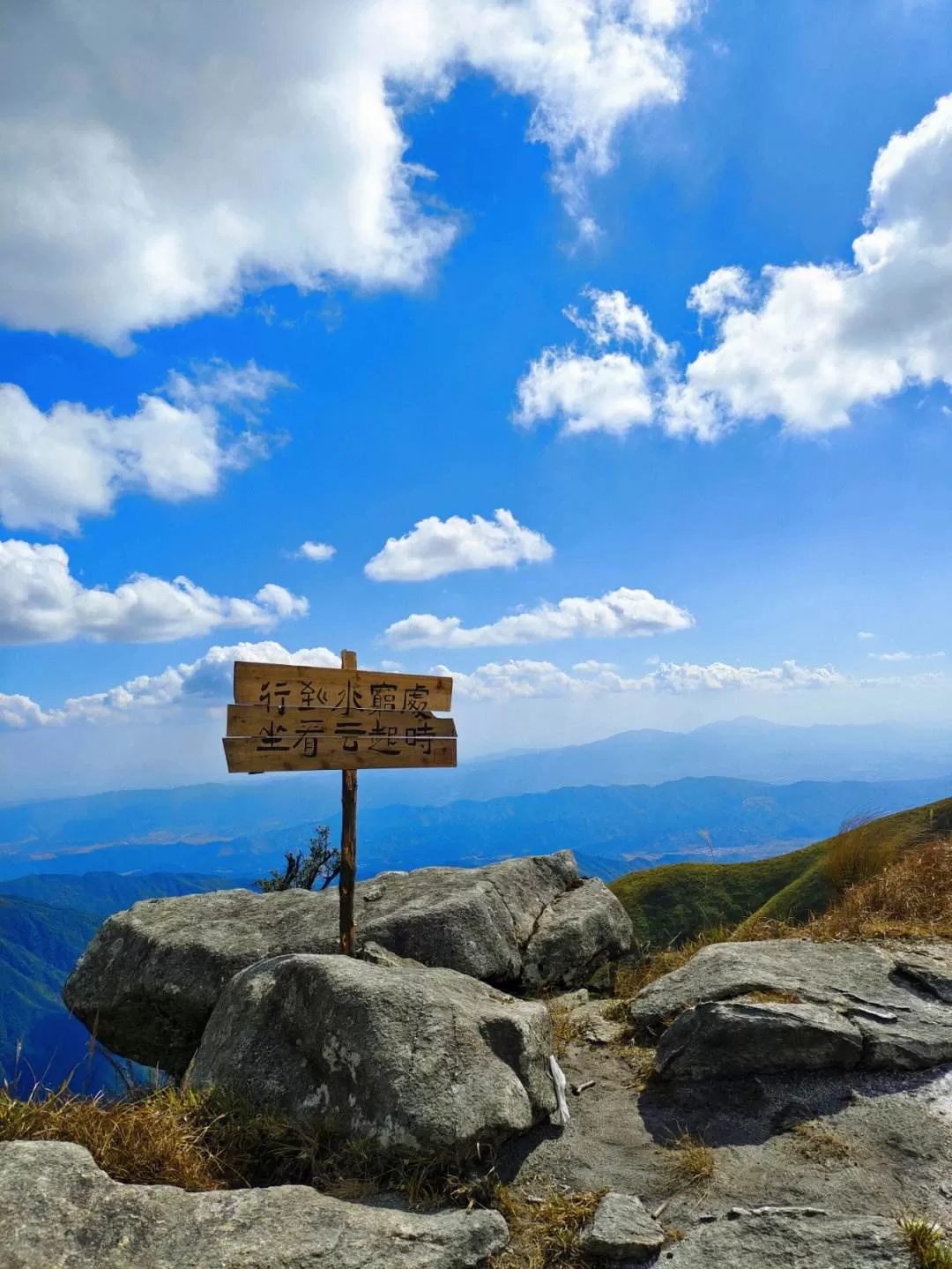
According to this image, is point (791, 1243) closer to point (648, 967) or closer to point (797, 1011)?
point (797, 1011)

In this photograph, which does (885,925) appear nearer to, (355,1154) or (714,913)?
(355,1154)

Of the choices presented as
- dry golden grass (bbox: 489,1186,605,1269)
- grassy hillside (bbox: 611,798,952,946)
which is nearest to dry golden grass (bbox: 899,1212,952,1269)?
dry golden grass (bbox: 489,1186,605,1269)

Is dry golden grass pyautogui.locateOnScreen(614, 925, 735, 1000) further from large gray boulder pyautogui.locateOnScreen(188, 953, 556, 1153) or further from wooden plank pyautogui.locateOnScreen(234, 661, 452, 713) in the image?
wooden plank pyautogui.locateOnScreen(234, 661, 452, 713)

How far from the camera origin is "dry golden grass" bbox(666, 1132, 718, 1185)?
6.02 m

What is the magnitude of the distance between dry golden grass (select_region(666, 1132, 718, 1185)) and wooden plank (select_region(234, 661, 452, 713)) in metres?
6.08

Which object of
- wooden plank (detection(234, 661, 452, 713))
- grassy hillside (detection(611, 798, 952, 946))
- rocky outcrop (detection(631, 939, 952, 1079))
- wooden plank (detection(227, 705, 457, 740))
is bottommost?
grassy hillside (detection(611, 798, 952, 946))

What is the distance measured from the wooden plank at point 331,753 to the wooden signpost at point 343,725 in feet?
0.04

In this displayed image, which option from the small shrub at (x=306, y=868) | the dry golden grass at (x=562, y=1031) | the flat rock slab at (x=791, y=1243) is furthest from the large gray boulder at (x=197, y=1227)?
the small shrub at (x=306, y=868)

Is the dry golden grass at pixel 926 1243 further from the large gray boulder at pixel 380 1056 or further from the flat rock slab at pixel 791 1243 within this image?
the large gray boulder at pixel 380 1056

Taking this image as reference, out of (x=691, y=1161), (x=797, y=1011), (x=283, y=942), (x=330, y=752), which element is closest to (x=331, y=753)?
(x=330, y=752)

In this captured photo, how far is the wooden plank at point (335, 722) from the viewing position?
29.4 feet

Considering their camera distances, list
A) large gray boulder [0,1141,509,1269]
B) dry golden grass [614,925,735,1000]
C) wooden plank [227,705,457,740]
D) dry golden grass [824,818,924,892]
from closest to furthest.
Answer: large gray boulder [0,1141,509,1269]
wooden plank [227,705,457,740]
dry golden grass [614,925,735,1000]
dry golden grass [824,818,924,892]

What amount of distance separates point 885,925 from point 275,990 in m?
9.13

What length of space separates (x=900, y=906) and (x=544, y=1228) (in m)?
8.80
